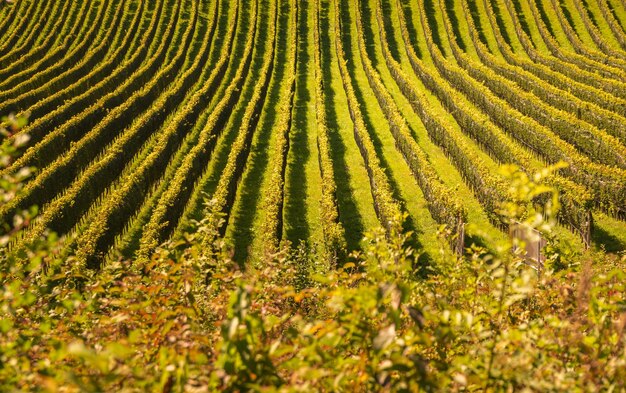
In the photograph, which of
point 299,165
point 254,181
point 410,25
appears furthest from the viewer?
point 410,25

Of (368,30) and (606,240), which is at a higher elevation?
(368,30)

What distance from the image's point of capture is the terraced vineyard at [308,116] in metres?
25.4

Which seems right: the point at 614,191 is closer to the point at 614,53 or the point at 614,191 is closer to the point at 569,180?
the point at 569,180

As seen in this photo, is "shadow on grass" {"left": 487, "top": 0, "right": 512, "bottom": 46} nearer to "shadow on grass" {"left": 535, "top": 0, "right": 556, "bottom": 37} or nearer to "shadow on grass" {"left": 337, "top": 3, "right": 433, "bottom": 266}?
"shadow on grass" {"left": 535, "top": 0, "right": 556, "bottom": 37}

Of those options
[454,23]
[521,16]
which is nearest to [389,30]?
[454,23]

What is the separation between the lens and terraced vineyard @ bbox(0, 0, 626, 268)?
25.4 metres

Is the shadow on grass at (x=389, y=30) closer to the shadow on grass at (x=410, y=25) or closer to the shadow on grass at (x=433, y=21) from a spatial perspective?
the shadow on grass at (x=410, y=25)

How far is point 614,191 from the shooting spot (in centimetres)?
2500

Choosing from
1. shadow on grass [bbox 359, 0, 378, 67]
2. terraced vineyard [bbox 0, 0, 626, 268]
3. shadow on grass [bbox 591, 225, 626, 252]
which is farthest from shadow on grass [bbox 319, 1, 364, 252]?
shadow on grass [bbox 591, 225, 626, 252]

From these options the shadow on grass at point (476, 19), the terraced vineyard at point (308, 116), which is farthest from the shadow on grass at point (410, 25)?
the shadow on grass at point (476, 19)

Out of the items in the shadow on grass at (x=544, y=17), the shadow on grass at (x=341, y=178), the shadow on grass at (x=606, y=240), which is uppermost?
the shadow on grass at (x=544, y=17)

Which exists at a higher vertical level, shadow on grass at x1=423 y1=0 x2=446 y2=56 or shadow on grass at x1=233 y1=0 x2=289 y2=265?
shadow on grass at x1=423 y1=0 x2=446 y2=56

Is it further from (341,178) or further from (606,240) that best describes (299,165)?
(606,240)

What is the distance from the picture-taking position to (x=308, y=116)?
43594mm
